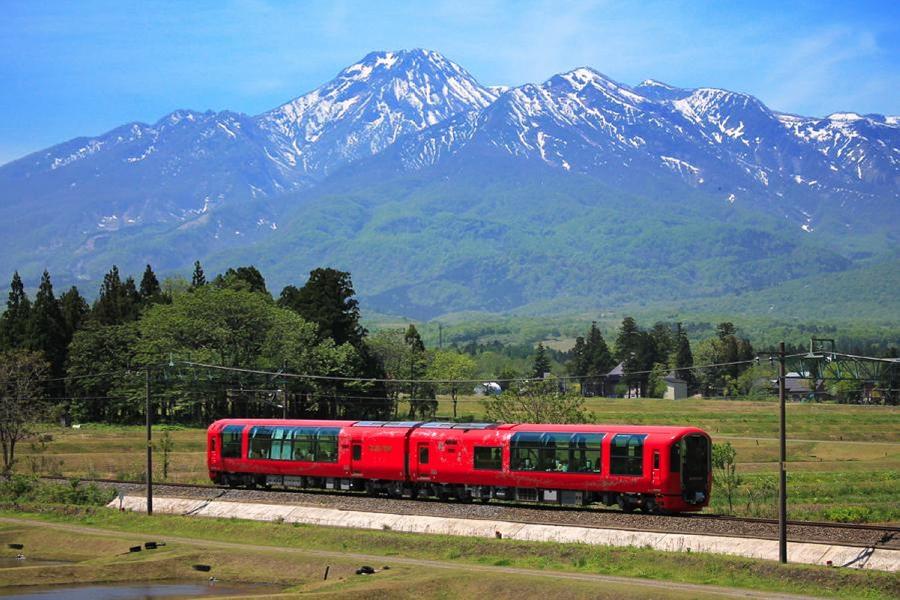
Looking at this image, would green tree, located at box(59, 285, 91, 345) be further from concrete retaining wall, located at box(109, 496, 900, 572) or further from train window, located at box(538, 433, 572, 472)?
train window, located at box(538, 433, 572, 472)

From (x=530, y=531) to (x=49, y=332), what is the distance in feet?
284

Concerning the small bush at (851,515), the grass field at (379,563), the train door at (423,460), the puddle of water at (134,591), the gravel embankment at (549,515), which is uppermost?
the train door at (423,460)

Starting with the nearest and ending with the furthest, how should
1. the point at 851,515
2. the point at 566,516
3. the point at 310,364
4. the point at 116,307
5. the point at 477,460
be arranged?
the point at 566,516
the point at 851,515
the point at 477,460
the point at 310,364
the point at 116,307

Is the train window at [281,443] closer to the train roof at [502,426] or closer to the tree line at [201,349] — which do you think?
the train roof at [502,426]

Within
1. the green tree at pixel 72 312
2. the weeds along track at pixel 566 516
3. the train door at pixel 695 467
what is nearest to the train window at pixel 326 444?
Result: the weeds along track at pixel 566 516

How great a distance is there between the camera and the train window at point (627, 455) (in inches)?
1922

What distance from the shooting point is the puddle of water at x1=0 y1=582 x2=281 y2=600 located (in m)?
40.3

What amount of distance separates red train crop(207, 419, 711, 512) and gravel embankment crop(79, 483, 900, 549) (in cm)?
119

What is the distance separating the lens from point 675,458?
159 feet

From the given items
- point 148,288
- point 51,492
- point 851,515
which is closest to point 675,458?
point 851,515

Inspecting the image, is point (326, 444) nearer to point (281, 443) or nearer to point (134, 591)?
point (281, 443)

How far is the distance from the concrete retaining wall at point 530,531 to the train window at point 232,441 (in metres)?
5.97

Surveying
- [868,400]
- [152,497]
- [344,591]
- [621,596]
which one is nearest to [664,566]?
[621,596]

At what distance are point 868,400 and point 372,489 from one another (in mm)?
107964
